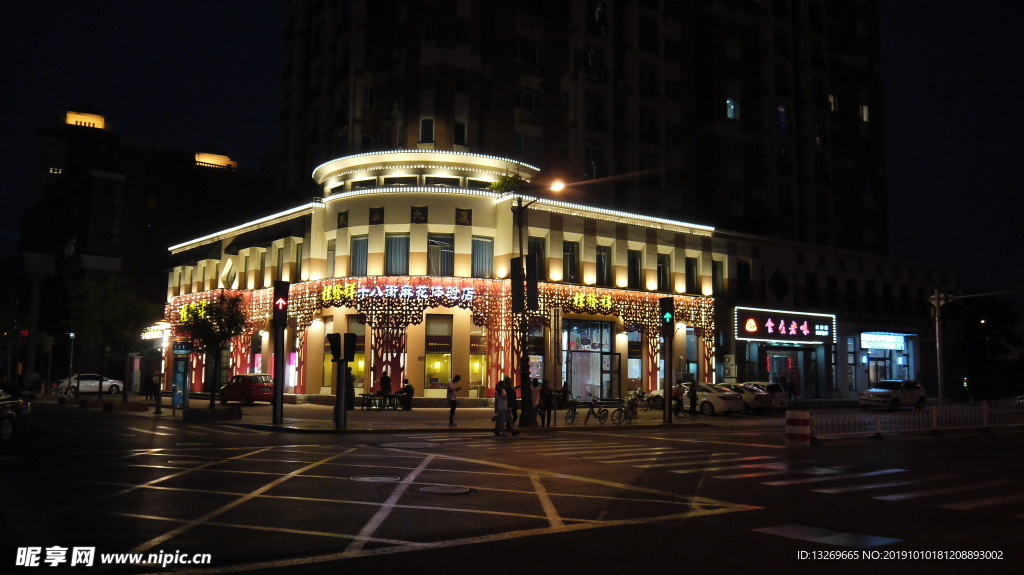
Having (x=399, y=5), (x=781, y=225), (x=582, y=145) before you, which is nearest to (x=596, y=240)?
(x=582, y=145)

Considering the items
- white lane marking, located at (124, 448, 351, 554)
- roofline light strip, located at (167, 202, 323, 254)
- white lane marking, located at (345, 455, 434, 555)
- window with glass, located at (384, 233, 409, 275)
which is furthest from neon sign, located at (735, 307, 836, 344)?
white lane marking, located at (124, 448, 351, 554)

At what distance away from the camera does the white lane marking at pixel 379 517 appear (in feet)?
28.3

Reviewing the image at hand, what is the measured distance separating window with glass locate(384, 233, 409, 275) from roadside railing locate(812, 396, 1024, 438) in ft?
71.8

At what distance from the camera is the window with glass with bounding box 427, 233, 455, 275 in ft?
135

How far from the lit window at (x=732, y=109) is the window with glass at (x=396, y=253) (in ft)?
101

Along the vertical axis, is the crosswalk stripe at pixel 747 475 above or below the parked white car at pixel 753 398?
below

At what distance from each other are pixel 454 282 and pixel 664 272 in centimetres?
1509

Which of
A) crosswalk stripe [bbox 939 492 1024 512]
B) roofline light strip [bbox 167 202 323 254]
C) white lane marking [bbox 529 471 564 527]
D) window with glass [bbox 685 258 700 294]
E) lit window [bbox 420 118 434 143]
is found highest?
lit window [bbox 420 118 434 143]

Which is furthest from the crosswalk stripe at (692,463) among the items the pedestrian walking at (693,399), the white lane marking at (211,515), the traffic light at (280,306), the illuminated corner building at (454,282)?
the illuminated corner building at (454,282)

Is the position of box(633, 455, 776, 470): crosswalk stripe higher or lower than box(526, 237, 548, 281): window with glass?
lower

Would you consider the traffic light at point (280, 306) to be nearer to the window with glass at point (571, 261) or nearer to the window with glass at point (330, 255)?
the window with glass at point (330, 255)

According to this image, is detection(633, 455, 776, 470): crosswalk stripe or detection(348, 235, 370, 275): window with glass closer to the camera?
detection(633, 455, 776, 470): crosswalk stripe

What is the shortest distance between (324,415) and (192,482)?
20.5 meters

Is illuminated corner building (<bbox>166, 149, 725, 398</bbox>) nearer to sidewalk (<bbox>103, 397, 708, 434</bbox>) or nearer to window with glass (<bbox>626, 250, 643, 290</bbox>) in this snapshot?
window with glass (<bbox>626, 250, 643, 290</bbox>)
